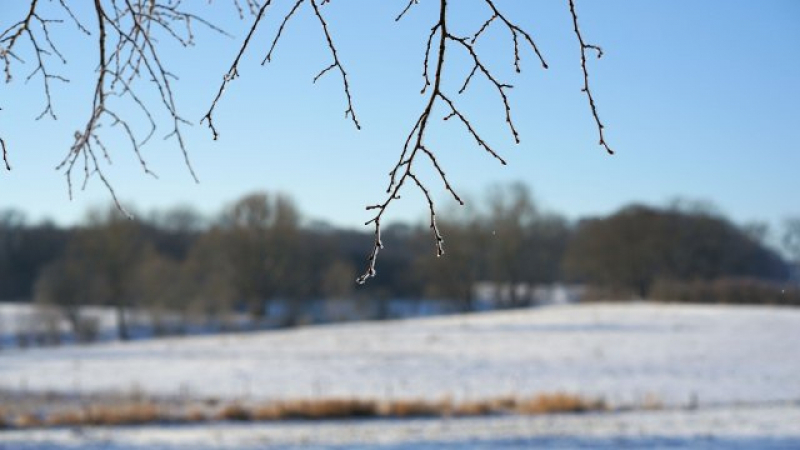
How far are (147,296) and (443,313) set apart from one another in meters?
13.9

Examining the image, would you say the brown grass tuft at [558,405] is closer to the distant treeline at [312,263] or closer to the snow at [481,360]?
the snow at [481,360]

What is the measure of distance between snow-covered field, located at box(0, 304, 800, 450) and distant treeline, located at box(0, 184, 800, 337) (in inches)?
103

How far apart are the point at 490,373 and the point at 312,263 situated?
2082 cm

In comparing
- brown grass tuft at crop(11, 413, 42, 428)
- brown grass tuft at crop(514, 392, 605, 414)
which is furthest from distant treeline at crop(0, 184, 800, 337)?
brown grass tuft at crop(11, 413, 42, 428)

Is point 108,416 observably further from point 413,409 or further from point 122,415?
point 413,409

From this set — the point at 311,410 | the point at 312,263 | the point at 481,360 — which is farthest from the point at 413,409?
the point at 312,263

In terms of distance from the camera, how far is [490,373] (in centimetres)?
2016

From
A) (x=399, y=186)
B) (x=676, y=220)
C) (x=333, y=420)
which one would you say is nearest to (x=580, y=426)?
(x=333, y=420)

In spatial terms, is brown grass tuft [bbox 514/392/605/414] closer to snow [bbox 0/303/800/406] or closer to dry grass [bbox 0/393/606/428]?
dry grass [bbox 0/393/606/428]

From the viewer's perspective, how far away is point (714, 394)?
16.4 m

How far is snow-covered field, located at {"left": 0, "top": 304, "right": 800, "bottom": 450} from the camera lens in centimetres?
1183

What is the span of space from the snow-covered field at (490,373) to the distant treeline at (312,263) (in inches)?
103

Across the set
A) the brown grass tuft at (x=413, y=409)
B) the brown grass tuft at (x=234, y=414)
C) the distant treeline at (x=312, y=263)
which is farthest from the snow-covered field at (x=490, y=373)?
the distant treeline at (x=312, y=263)

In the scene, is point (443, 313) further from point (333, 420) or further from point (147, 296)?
point (333, 420)
